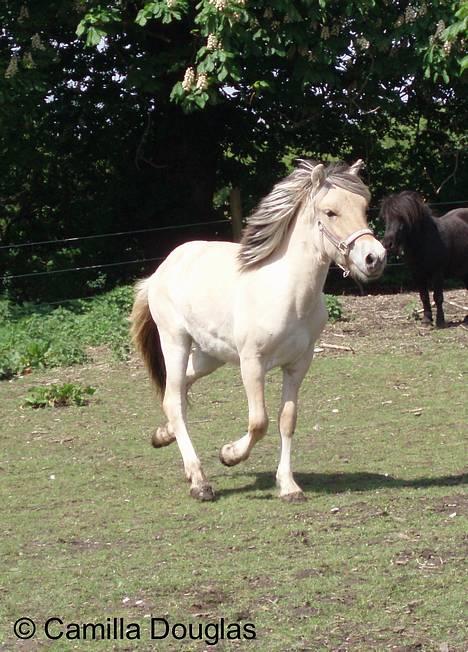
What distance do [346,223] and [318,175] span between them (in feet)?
1.11

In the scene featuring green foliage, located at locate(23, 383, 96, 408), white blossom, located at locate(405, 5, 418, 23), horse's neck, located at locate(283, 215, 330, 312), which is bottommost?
green foliage, located at locate(23, 383, 96, 408)

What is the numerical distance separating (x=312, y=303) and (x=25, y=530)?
6.80 ft

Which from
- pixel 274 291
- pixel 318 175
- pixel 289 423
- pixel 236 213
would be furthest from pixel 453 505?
pixel 236 213

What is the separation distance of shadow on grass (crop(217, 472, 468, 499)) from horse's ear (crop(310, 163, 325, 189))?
184cm

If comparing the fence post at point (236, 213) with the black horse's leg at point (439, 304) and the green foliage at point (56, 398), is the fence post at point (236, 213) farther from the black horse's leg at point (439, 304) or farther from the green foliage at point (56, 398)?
the green foliage at point (56, 398)

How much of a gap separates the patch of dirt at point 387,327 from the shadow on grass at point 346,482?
4.28 metres

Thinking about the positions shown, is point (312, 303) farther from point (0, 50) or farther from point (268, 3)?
point (0, 50)

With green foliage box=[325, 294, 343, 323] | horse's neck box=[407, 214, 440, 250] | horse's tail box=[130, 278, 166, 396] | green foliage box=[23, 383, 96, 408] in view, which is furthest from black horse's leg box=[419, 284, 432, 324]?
horse's tail box=[130, 278, 166, 396]

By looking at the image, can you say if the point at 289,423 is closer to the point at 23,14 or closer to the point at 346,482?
the point at 346,482

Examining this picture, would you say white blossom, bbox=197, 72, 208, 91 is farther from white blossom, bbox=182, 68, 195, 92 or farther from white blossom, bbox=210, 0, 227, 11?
white blossom, bbox=210, 0, 227, 11

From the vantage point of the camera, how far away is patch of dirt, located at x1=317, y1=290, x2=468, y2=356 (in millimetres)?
11705

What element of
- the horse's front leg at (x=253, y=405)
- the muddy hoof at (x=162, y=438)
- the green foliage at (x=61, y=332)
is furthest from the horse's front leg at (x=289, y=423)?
the green foliage at (x=61, y=332)

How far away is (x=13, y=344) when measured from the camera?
11.9 m

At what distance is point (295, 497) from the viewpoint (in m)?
6.53
